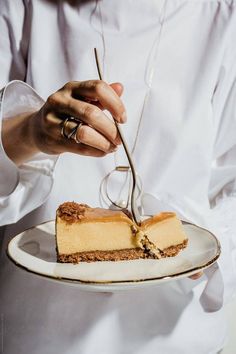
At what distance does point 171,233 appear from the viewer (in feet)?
2.19

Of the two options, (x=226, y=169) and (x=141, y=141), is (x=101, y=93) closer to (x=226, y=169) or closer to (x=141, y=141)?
(x=141, y=141)

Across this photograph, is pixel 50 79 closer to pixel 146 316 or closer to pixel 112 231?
pixel 112 231

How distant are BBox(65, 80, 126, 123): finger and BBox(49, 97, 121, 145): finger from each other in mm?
12

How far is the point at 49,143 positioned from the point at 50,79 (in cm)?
23

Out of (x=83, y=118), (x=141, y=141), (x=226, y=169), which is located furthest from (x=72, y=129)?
(x=226, y=169)

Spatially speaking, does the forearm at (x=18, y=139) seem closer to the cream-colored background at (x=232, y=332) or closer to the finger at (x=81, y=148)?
the finger at (x=81, y=148)

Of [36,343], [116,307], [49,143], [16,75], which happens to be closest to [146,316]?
[116,307]

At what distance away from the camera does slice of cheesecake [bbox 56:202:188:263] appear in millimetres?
659

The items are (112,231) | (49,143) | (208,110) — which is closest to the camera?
(49,143)

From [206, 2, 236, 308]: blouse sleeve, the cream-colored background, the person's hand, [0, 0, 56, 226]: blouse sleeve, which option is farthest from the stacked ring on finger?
the cream-colored background

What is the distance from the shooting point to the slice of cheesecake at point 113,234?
2.16 ft

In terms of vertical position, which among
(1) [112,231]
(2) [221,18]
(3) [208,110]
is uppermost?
(2) [221,18]

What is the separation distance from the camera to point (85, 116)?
528 mm

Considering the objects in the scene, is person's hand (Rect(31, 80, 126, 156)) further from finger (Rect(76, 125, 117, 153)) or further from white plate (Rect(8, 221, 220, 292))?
white plate (Rect(8, 221, 220, 292))
